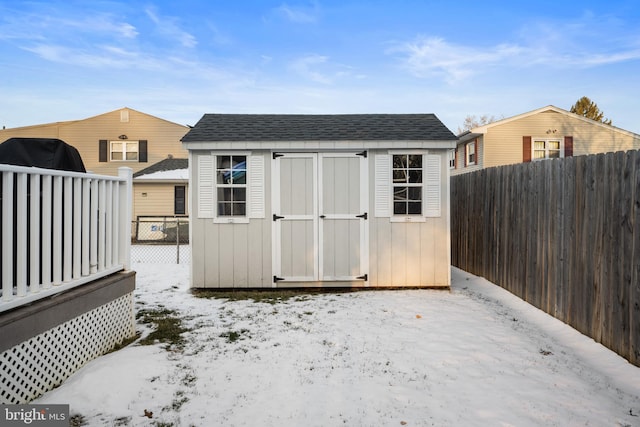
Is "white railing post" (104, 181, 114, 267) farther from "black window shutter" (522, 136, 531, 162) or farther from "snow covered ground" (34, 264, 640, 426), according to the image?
"black window shutter" (522, 136, 531, 162)

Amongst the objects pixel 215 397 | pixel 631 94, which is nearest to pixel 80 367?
pixel 215 397

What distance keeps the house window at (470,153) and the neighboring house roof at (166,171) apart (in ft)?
43.0

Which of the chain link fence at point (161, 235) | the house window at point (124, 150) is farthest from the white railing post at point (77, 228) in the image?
the house window at point (124, 150)

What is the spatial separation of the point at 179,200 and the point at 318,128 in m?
11.4

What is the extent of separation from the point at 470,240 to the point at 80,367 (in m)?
6.77

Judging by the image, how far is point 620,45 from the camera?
15812mm

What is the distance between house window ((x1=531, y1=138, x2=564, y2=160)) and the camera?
1619 cm

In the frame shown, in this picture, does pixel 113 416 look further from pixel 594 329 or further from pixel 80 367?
pixel 594 329

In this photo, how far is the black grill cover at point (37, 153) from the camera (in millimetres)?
3621

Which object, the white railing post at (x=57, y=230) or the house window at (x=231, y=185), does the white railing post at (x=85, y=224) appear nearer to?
the white railing post at (x=57, y=230)

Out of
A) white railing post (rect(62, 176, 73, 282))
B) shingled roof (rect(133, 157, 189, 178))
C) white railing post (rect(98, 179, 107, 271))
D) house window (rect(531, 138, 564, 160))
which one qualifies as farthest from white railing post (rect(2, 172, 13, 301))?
house window (rect(531, 138, 564, 160))

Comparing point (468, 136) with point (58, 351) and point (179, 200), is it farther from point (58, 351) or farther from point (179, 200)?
point (58, 351)

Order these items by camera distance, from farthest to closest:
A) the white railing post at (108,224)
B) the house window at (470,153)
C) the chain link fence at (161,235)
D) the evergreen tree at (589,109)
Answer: the evergreen tree at (589,109) → the house window at (470,153) → the chain link fence at (161,235) → the white railing post at (108,224)

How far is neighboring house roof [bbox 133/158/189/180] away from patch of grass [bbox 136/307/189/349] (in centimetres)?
1116
